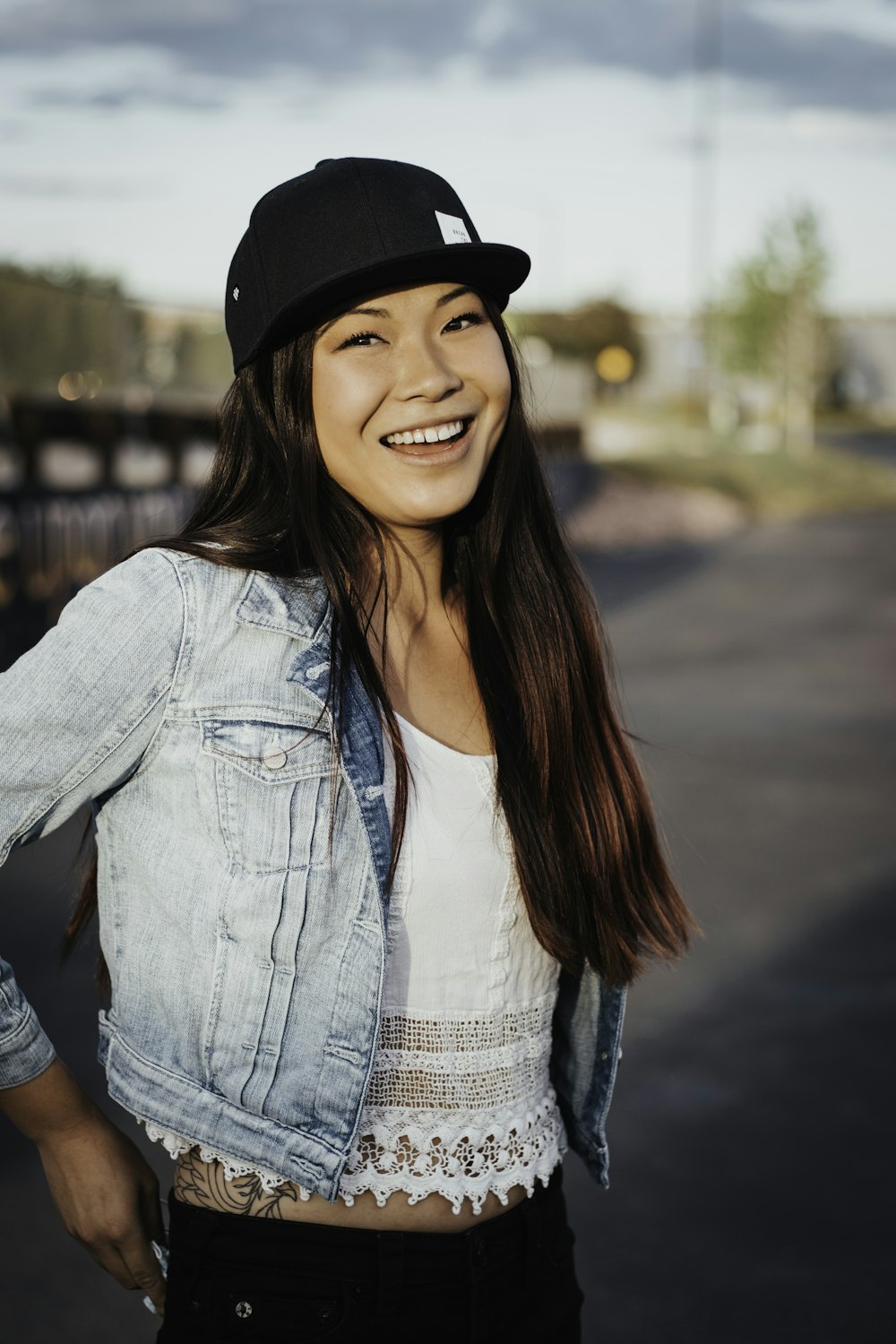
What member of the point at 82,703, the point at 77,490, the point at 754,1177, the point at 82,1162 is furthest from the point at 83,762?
the point at 77,490

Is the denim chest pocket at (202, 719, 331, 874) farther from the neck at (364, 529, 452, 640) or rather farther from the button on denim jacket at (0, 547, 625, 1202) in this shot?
the neck at (364, 529, 452, 640)

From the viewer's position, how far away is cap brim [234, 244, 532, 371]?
5.74ft

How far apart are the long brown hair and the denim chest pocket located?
2.5 inches

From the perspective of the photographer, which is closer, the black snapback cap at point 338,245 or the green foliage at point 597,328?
the black snapback cap at point 338,245

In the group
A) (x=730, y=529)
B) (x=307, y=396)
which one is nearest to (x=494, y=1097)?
(x=307, y=396)

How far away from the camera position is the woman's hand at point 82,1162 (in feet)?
5.62

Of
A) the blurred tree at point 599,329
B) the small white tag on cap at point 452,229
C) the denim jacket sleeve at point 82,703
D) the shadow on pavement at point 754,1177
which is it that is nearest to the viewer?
the denim jacket sleeve at point 82,703

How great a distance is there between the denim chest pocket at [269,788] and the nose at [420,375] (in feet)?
1.47

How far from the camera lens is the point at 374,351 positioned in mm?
1865

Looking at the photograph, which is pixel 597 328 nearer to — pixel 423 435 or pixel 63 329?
Result: pixel 63 329

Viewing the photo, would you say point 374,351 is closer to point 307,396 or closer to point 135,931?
point 307,396

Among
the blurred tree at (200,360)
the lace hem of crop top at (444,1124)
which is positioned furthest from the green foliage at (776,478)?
the lace hem of crop top at (444,1124)

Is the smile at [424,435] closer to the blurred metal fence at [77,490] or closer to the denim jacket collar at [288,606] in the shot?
the denim jacket collar at [288,606]

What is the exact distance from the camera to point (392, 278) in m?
1.80
